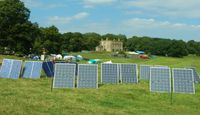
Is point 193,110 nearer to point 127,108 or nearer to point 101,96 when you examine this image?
point 127,108

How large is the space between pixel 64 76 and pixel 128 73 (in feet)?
23.4

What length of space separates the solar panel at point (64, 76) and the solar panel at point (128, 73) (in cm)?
566

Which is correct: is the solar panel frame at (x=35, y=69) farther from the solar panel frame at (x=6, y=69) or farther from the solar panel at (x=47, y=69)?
the solar panel frame at (x=6, y=69)

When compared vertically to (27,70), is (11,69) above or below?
above

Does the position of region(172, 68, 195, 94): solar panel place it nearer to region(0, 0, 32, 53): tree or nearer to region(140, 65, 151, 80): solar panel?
region(140, 65, 151, 80): solar panel

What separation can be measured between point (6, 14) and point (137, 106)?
77234mm

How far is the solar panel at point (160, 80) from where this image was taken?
24.7 metres

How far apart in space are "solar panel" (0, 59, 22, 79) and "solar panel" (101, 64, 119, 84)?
7.10m

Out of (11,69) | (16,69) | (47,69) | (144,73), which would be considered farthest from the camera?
(144,73)

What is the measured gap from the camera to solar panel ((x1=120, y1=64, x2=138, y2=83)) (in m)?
31.0

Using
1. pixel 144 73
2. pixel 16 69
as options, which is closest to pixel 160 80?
pixel 144 73

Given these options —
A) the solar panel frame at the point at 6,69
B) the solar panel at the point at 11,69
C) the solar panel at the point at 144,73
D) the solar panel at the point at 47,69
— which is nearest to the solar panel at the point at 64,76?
the solar panel at the point at 11,69

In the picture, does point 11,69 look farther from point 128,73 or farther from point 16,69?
point 128,73

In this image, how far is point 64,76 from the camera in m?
26.2
